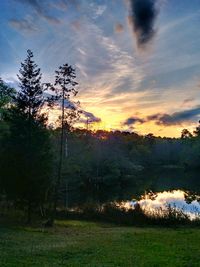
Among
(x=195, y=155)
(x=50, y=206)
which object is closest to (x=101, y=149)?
(x=195, y=155)

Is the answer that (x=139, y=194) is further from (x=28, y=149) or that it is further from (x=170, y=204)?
(x=28, y=149)

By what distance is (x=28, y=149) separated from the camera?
107 feet

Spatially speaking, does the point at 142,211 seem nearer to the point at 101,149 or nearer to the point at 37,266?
the point at 37,266

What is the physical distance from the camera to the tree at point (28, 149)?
106 ft

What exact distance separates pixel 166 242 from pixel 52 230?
10.6 m

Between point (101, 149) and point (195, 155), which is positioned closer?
point (101, 149)

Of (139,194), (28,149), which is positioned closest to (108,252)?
(28,149)

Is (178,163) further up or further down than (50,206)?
further up

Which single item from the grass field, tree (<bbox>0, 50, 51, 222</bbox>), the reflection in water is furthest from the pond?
the grass field

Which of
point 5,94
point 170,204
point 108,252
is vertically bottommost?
point 108,252

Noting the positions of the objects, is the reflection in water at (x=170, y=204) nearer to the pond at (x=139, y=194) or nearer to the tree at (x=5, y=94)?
the pond at (x=139, y=194)

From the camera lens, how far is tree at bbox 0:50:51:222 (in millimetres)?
32219

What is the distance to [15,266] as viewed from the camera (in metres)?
12.8

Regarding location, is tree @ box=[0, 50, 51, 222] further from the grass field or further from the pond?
the pond
